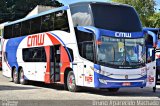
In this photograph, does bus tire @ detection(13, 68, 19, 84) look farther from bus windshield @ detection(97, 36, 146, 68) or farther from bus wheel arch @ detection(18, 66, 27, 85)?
bus windshield @ detection(97, 36, 146, 68)

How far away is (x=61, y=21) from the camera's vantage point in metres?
18.9

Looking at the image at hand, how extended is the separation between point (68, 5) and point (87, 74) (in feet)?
11.5

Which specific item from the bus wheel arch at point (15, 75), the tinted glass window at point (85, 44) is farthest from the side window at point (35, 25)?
the tinted glass window at point (85, 44)

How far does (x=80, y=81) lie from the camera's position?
56.5ft

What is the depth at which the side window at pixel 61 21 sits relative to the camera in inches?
724

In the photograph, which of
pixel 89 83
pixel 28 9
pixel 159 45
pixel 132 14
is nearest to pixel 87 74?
pixel 89 83

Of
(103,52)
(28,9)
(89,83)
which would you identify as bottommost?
(89,83)

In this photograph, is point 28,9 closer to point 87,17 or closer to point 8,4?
point 8,4

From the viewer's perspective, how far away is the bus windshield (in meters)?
16.3

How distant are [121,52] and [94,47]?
1.16 metres

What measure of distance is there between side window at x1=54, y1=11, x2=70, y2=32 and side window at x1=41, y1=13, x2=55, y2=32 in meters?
0.42

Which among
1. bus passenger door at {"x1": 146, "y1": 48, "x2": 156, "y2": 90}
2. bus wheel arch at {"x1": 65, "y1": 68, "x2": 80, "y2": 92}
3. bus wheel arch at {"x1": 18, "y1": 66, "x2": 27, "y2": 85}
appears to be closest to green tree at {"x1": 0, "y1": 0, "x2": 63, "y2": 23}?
bus wheel arch at {"x1": 18, "y1": 66, "x2": 27, "y2": 85}

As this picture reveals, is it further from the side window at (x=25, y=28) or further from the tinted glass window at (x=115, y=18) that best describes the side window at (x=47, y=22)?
the tinted glass window at (x=115, y=18)

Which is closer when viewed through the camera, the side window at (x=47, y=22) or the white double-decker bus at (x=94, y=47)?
the white double-decker bus at (x=94, y=47)
